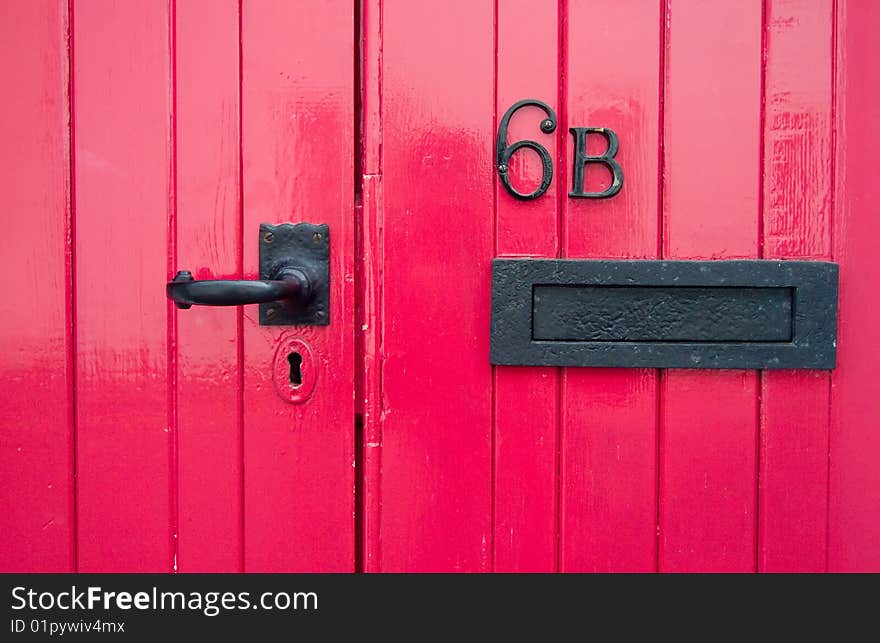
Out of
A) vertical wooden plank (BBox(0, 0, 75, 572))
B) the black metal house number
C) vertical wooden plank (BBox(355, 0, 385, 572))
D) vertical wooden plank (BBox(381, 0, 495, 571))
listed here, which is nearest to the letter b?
the black metal house number

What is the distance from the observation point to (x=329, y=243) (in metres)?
0.80

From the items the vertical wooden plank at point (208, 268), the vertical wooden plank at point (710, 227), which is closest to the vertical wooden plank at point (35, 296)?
the vertical wooden plank at point (208, 268)

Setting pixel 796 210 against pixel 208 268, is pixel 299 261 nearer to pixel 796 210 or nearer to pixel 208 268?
pixel 208 268

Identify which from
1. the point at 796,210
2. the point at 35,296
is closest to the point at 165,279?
the point at 35,296

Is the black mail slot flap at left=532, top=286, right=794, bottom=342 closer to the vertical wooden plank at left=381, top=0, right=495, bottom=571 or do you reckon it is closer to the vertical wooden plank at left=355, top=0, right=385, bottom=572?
the vertical wooden plank at left=381, top=0, right=495, bottom=571

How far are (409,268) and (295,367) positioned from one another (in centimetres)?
21

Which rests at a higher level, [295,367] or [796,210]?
[796,210]

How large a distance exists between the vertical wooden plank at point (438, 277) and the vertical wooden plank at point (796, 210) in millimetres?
377

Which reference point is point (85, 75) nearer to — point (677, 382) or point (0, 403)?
point (0, 403)

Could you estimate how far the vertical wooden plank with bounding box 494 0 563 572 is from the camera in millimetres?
789

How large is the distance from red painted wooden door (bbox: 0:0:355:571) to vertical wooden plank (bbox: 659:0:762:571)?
1.45 ft

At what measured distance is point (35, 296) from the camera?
81 cm

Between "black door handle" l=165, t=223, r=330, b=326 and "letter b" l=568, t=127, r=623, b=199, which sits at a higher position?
"letter b" l=568, t=127, r=623, b=199

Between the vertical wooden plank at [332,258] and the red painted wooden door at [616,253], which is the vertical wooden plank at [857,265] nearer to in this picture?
the red painted wooden door at [616,253]
